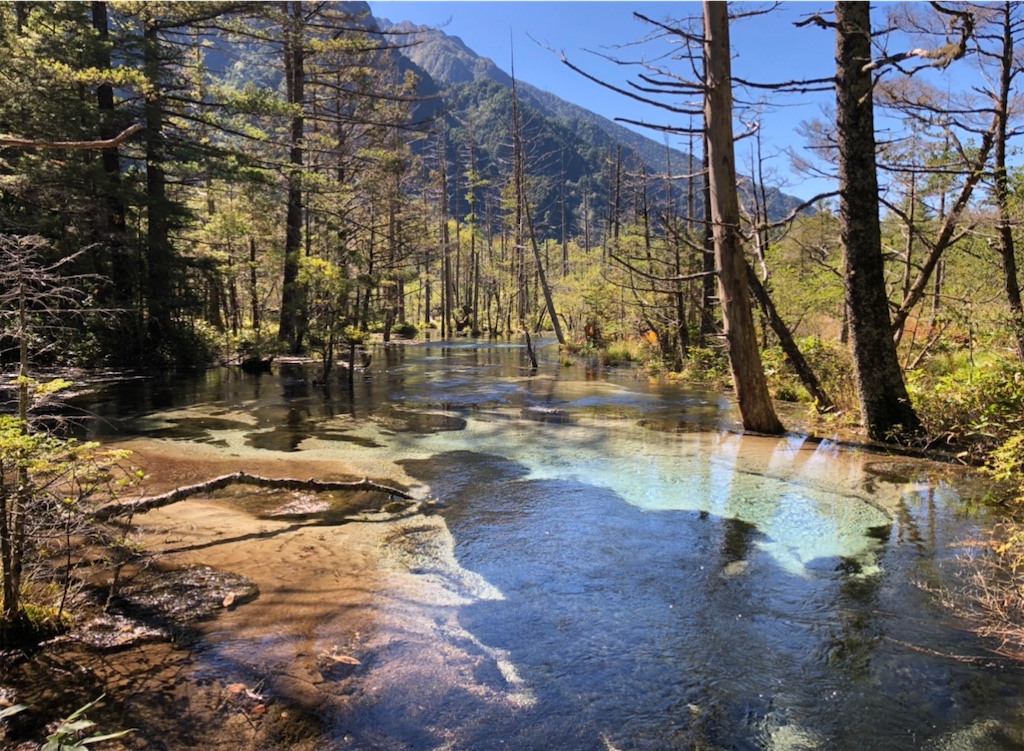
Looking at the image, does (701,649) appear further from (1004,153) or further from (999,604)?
(1004,153)

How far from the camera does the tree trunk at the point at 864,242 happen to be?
6.98 meters

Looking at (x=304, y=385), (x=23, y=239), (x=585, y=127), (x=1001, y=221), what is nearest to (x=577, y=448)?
(x=23, y=239)

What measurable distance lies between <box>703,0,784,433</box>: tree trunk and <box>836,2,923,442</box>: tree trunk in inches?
50.4

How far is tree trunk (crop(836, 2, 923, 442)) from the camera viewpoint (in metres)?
6.98

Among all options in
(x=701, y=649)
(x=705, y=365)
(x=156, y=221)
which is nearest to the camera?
(x=701, y=649)

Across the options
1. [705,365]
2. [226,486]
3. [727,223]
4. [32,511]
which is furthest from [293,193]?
[32,511]

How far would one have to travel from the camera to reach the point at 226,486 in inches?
213

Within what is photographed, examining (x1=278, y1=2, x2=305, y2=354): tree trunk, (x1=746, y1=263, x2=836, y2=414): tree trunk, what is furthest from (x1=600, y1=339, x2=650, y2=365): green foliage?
(x1=746, y1=263, x2=836, y2=414): tree trunk

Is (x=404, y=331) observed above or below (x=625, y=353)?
above

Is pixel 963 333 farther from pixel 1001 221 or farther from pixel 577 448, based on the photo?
pixel 577 448

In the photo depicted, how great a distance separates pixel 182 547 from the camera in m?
4.39

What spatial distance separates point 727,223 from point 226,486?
21.7ft

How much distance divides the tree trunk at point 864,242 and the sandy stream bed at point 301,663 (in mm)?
5887

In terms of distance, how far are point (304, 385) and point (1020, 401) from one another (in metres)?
13.1
